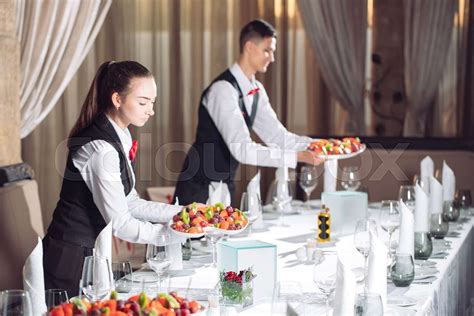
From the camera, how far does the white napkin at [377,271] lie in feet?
7.39

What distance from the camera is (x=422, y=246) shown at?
2941mm

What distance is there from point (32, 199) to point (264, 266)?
1.64 meters

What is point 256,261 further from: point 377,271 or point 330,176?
point 330,176

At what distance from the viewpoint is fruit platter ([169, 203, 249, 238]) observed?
259 centimetres

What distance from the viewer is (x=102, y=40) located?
596 centimetres

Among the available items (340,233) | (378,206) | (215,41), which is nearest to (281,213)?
(340,233)

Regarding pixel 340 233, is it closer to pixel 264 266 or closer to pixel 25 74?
pixel 264 266

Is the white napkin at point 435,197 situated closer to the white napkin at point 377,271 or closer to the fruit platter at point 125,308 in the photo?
the white napkin at point 377,271

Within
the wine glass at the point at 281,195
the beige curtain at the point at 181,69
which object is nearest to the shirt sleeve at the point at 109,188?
the wine glass at the point at 281,195

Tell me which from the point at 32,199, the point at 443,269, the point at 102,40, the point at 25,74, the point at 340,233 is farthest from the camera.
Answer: the point at 102,40

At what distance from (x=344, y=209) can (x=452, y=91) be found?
110 inches

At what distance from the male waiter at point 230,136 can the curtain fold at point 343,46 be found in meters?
1.85

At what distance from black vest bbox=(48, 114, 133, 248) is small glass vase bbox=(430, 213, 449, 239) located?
1.29 meters

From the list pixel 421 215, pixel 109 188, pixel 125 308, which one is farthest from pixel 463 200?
pixel 125 308
